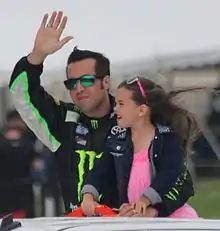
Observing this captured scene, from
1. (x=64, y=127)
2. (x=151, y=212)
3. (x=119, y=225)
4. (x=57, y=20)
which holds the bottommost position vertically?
(x=151, y=212)

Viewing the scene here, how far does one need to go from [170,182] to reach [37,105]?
2.39 feet

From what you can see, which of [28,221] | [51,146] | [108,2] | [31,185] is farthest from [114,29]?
[28,221]

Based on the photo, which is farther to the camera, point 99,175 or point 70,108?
point 70,108

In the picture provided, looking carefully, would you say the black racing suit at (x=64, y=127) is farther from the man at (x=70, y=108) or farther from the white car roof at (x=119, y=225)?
the white car roof at (x=119, y=225)

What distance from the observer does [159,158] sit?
354 cm

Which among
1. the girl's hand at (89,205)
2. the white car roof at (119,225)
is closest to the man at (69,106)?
the girl's hand at (89,205)

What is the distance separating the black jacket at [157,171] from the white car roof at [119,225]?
2.21 ft

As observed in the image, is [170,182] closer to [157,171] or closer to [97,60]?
[157,171]

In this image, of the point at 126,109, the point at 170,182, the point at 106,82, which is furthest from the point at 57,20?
the point at 170,182

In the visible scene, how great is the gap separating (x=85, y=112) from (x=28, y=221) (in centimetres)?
102

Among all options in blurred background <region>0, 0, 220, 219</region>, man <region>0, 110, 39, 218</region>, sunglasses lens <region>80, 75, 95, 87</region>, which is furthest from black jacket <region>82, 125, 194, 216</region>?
man <region>0, 110, 39, 218</region>

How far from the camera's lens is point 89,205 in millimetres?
3418

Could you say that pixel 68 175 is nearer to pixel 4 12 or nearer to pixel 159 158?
Result: pixel 159 158

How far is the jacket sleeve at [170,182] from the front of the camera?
11.3ft
